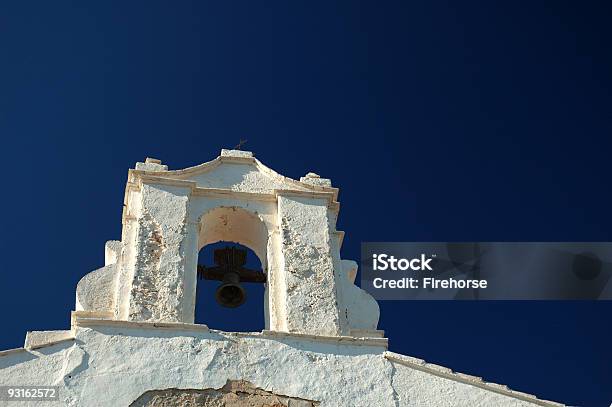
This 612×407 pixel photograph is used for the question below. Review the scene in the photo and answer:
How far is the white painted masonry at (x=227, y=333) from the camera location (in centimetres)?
869

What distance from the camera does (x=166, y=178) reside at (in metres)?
10.9

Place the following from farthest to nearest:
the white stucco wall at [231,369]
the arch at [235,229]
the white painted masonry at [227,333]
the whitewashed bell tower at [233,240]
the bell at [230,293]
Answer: the bell at [230,293] → the arch at [235,229] → the whitewashed bell tower at [233,240] → the white painted masonry at [227,333] → the white stucco wall at [231,369]

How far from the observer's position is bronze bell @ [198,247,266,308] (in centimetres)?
1102

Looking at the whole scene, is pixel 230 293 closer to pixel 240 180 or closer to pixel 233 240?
pixel 233 240

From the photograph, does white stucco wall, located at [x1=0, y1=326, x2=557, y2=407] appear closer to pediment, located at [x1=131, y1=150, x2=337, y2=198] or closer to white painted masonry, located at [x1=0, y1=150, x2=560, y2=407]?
white painted masonry, located at [x1=0, y1=150, x2=560, y2=407]

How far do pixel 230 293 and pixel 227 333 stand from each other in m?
1.82

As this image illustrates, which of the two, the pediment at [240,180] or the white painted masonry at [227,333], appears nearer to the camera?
the white painted masonry at [227,333]

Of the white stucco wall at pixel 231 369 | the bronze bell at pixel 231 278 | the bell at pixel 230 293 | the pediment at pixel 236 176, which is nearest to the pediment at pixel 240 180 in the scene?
the pediment at pixel 236 176

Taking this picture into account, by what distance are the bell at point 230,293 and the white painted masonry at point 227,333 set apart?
505 mm

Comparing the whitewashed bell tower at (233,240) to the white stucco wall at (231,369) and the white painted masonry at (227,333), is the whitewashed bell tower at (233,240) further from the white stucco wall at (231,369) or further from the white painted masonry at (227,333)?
the white stucco wall at (231,369)

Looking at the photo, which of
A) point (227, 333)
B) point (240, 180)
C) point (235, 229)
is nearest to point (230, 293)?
point (235, 229)

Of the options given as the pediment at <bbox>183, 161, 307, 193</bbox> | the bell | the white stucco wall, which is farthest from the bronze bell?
the white stucco wall

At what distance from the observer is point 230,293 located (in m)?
11.1

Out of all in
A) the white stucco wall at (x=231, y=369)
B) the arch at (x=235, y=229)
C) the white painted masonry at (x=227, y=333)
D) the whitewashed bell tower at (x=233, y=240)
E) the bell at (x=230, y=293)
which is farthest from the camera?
the bell at (x=230, y=293)
